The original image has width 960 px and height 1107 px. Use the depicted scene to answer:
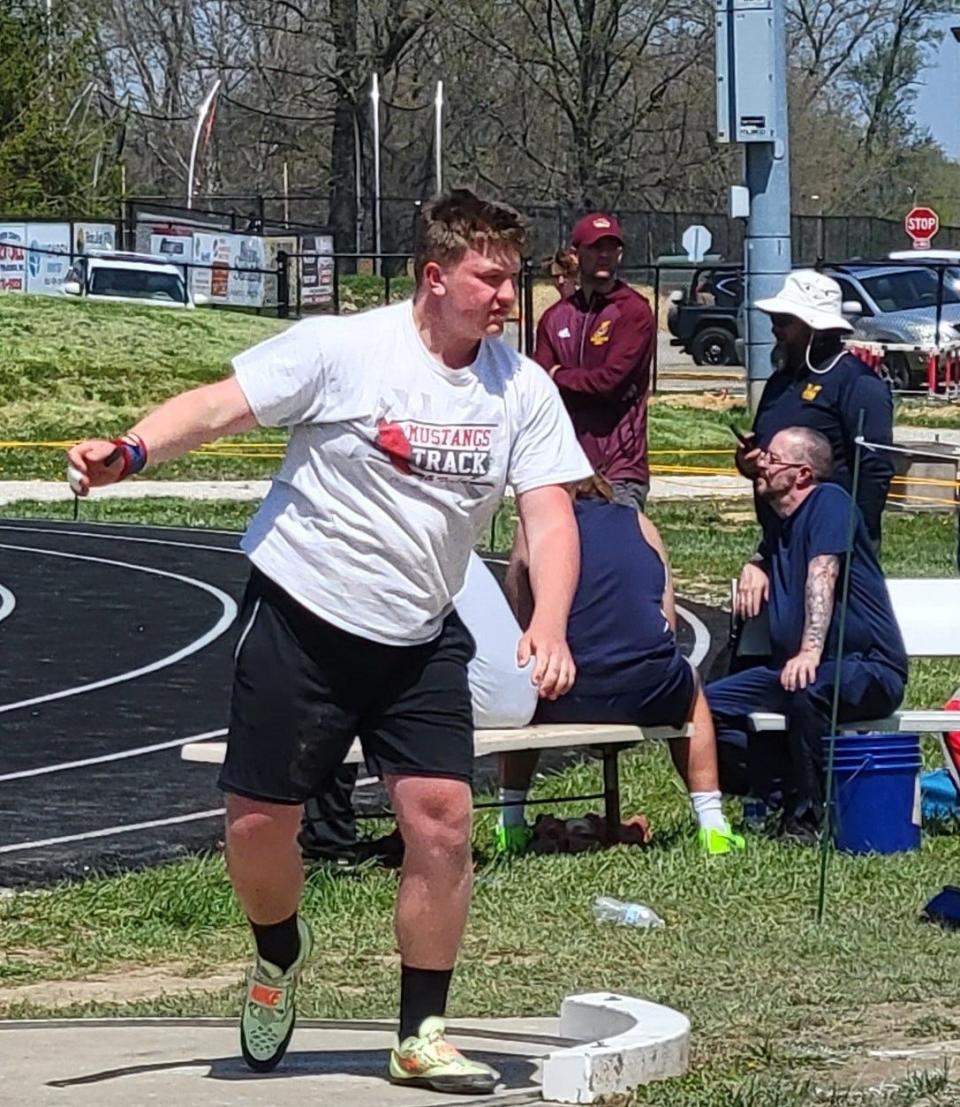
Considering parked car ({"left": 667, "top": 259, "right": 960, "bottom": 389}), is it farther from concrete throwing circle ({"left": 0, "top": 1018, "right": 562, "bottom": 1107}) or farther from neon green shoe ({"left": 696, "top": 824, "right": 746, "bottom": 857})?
concrete throwing circle ({"left": 0, "top": 1018, "right": 562, "bottom": 1107})

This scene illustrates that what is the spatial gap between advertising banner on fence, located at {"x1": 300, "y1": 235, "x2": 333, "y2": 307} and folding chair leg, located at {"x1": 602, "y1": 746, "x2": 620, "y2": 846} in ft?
126

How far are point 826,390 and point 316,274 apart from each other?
38.9 metres

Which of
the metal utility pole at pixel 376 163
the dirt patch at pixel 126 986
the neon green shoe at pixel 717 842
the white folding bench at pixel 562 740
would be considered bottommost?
the dirt patch at pixel 126 986

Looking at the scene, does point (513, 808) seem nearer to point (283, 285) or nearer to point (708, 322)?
point (283, 285)

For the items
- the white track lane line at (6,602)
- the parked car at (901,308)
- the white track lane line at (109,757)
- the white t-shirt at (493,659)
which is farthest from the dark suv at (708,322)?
the white t-shirt at (493,659)

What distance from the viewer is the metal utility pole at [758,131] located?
71.1 feet

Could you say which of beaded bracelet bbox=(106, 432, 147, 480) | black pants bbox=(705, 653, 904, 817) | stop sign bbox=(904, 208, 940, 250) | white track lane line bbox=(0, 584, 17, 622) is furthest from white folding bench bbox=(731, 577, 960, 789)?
stop sign bbox=(904, 208, 940, 250)

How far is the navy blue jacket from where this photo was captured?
29.3ft

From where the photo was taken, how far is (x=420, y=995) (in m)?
Result: 5.08

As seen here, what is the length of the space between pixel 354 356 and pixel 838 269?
33.8m

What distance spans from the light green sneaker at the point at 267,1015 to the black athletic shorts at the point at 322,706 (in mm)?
415

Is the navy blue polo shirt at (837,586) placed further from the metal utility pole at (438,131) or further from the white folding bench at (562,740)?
the metal utility pole at (438,131)

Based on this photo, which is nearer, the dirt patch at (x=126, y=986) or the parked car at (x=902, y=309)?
the dirt patch at (x=126, y=986)

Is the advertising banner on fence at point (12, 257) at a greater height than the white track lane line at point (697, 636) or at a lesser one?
greater
